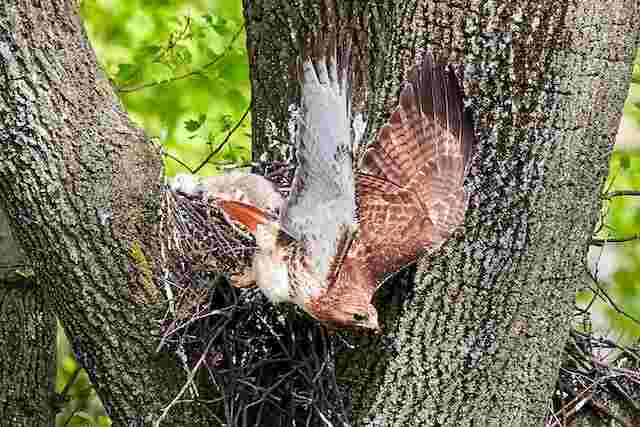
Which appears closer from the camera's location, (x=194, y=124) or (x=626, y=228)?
(x=194, y=124)

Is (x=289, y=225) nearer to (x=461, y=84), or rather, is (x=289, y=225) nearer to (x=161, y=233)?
(x=161, y=233)

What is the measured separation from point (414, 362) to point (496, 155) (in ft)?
1.91

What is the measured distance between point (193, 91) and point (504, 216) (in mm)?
3136

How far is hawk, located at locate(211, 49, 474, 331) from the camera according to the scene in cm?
223

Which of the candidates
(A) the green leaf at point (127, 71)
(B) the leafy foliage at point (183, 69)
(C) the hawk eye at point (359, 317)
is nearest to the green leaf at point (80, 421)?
(B) the leafy foliage at point (183, 69)

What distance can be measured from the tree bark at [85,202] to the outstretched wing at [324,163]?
42 centimetres

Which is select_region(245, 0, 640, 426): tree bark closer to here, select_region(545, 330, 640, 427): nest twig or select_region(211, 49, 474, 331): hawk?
select_region(211, 49, 474, 331): hawk

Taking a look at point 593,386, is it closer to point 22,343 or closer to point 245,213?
point 245,213

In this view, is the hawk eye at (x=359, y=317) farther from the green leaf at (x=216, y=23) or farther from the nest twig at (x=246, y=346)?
the green leaf at (x=216, y=23)

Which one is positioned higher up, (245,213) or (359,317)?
(245,213)

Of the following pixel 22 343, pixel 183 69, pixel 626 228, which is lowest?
pixel 22 343

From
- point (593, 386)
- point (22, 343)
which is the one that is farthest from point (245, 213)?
point (22, 343)

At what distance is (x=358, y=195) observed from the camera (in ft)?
8.06

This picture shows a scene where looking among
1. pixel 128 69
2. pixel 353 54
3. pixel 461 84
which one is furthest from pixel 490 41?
pixel 128 69
